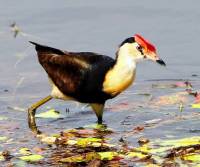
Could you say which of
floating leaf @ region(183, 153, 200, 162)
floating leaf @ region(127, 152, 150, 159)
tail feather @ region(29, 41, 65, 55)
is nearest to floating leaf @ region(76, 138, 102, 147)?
floating leaf @ region(127, 152, 150, 159)

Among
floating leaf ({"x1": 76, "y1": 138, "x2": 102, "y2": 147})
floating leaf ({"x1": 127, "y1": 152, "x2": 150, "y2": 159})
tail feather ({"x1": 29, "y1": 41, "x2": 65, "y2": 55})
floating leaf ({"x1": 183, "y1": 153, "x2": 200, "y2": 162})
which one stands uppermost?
tail feather ({"x1": 29, "y1": 41, "x2": 65, "y2": 55})

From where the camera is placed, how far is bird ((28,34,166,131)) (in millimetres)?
8859

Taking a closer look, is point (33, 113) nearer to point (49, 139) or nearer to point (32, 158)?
point (49, 139)

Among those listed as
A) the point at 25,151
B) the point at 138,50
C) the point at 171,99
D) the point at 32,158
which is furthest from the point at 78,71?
the point at 171,99

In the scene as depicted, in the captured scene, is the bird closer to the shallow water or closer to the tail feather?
the tail feather

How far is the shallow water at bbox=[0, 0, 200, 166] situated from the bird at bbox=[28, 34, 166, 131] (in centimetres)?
43

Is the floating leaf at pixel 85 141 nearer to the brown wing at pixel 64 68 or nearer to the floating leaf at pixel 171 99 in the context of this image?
the brown wing at pixel 64 68

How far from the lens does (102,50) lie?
40.3ft

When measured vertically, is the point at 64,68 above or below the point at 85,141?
above

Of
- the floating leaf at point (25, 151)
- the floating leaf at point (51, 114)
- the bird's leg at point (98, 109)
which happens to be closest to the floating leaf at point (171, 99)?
the bird's leg at point (98, 109)

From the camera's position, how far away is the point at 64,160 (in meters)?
7.78

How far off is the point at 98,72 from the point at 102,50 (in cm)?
336

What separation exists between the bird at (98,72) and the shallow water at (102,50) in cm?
43

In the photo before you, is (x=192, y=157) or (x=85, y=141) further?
(x=85, y=141)
